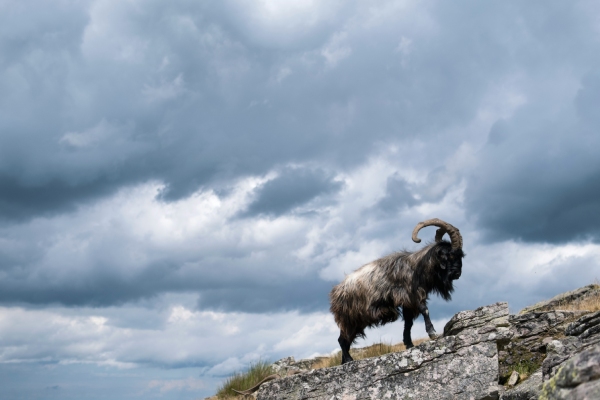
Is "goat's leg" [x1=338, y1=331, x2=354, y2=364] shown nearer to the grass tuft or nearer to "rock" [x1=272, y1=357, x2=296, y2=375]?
"rock" [x1=272, y1=357, x2=296, y2=375]

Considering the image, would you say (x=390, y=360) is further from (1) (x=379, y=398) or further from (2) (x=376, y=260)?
(2) (x=376, y=260)

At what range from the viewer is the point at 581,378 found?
388 cm

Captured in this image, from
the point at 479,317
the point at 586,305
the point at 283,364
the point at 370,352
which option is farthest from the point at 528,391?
the point at 283,364

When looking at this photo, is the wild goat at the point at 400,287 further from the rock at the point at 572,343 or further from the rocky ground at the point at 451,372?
the rock at the point at 572,343

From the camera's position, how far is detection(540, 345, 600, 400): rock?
3.70m

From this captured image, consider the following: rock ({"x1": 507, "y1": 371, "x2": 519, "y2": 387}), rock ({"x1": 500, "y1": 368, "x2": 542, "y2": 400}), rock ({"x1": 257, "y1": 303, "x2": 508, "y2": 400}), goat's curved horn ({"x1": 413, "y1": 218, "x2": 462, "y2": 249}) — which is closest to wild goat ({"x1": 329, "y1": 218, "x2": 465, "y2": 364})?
goat's curved horn ({"x1": 413, "y1": 218, "x2": 462, "y2": 249})

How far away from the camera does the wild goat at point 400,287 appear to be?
13656 millimetres

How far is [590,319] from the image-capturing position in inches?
306

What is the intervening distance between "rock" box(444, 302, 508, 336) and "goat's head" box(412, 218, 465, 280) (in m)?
2.83

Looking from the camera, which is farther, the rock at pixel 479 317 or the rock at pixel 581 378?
the rock at pixel 479 317

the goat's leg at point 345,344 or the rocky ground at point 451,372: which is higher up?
the goat's leg at point 345,344

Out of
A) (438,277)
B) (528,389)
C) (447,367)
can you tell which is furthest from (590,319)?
(438,277)

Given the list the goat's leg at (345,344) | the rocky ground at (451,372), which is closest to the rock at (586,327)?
the rocky ground at (451,372)

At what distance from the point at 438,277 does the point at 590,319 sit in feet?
19.9
